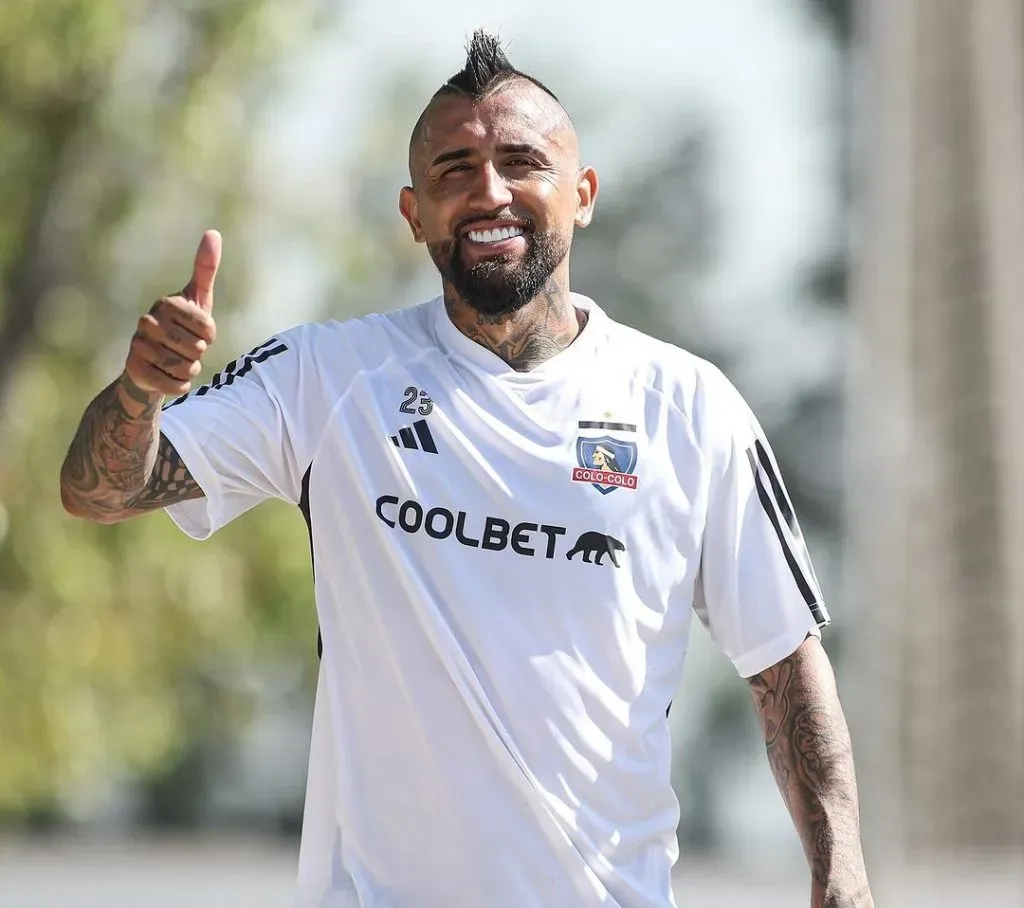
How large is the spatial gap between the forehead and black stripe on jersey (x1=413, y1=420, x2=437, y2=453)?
59 cm

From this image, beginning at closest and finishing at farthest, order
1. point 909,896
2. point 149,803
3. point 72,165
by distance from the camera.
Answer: point 909,896, point 72,165, point 149,803

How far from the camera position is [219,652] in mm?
17312

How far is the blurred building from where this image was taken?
36.5 feet

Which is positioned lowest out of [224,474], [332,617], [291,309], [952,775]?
[952,775]

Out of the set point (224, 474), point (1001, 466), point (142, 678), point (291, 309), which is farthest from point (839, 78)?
point (224, 474)

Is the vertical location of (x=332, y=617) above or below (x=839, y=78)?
below

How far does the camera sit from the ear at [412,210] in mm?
4062

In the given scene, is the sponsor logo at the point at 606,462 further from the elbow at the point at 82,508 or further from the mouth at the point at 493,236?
the elbow at the point at 82,508

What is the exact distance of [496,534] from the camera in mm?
3615

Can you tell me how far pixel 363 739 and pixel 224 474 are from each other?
0.57m

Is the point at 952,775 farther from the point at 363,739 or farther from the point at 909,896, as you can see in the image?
the point at 363,739

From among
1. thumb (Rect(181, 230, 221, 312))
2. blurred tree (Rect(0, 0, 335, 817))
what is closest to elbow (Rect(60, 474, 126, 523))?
thumb (Rect(181, 230, 221, 312))

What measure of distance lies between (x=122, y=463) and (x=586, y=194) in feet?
4.23

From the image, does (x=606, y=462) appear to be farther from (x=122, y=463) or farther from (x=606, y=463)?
(x=122, y=463)
